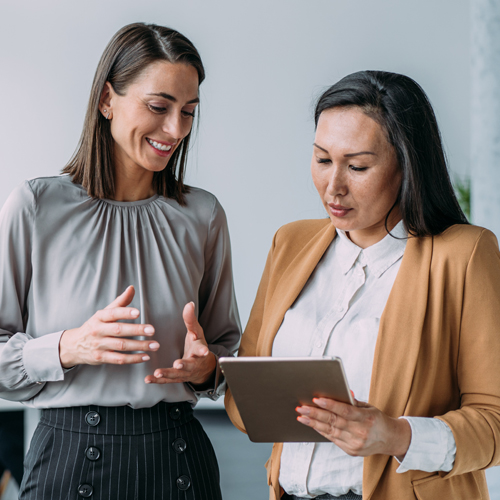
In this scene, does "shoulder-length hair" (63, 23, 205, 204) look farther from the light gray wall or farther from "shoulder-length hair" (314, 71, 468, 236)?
the light gray wall

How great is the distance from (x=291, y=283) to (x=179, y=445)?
528 mm

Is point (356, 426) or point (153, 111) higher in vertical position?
point (153, 111)

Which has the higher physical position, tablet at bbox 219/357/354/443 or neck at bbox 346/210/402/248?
neck at bbox 346/210/402/248

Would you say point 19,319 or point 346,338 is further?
point 19,319

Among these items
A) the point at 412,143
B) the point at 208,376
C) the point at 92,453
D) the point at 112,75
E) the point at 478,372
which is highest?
the point at 112,75

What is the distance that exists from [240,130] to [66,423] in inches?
140

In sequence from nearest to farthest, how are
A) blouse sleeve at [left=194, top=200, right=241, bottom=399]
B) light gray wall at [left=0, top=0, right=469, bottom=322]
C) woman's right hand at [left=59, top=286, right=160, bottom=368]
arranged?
woman's right hand at [left=59, top=286, right=160, bottom=368] → blouse sleeve at [left=194, top=200, right=241, bottom=399] → light gray wall at [left=0, top=0, right=469, bottom=322]

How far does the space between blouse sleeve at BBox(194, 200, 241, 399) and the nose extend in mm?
528

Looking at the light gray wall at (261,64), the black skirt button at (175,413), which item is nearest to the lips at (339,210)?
the black skirt button at (175,413)

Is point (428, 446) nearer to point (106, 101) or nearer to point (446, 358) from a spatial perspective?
point (446, 358)

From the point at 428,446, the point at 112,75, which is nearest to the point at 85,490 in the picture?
the point at 428,446

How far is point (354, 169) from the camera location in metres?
1.41

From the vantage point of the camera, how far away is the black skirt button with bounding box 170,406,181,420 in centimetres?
160

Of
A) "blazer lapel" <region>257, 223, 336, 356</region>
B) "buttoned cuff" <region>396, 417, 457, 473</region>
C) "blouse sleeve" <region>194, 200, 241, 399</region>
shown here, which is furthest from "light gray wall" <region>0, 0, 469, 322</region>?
"buttoned cuff" <region>396, 417, 457, 473</region>
